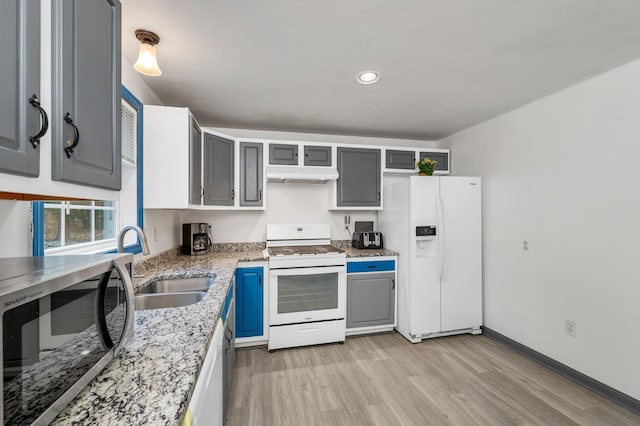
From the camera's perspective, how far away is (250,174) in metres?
3.08

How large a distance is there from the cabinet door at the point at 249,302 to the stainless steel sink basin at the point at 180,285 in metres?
0.67

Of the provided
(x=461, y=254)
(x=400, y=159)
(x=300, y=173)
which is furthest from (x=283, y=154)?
(x=461, y=254)

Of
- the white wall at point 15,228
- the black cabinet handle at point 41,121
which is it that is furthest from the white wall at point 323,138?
the black cabinet handle at point 41,121

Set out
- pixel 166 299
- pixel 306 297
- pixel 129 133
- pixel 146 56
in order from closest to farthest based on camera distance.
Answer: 1. pixel 146 56
2. pixel 166 299
3. pixel 129 133
4. pixel 306 297

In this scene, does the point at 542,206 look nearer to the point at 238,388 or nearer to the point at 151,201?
the point at 238,388

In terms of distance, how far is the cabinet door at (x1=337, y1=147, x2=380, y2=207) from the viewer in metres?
3.31

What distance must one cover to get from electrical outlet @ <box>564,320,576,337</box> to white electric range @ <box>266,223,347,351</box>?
1906mm

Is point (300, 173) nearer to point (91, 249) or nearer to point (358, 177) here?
point (358, 177)

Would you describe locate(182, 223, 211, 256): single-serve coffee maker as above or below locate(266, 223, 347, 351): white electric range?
above

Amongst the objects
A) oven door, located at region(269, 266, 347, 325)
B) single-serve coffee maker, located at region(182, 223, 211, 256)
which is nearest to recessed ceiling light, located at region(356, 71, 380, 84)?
oven door, located at region(269, 266, 347, 325)

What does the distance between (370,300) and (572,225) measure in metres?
1.92

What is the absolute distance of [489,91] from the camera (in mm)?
2359

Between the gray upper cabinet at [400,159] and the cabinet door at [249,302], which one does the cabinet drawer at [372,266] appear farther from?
the gray upper cabinet at [400,159]

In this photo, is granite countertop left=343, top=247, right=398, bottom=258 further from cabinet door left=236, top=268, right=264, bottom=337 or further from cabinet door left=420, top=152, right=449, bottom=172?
cabinet door left=420, top=152, right=449, bottom=172
